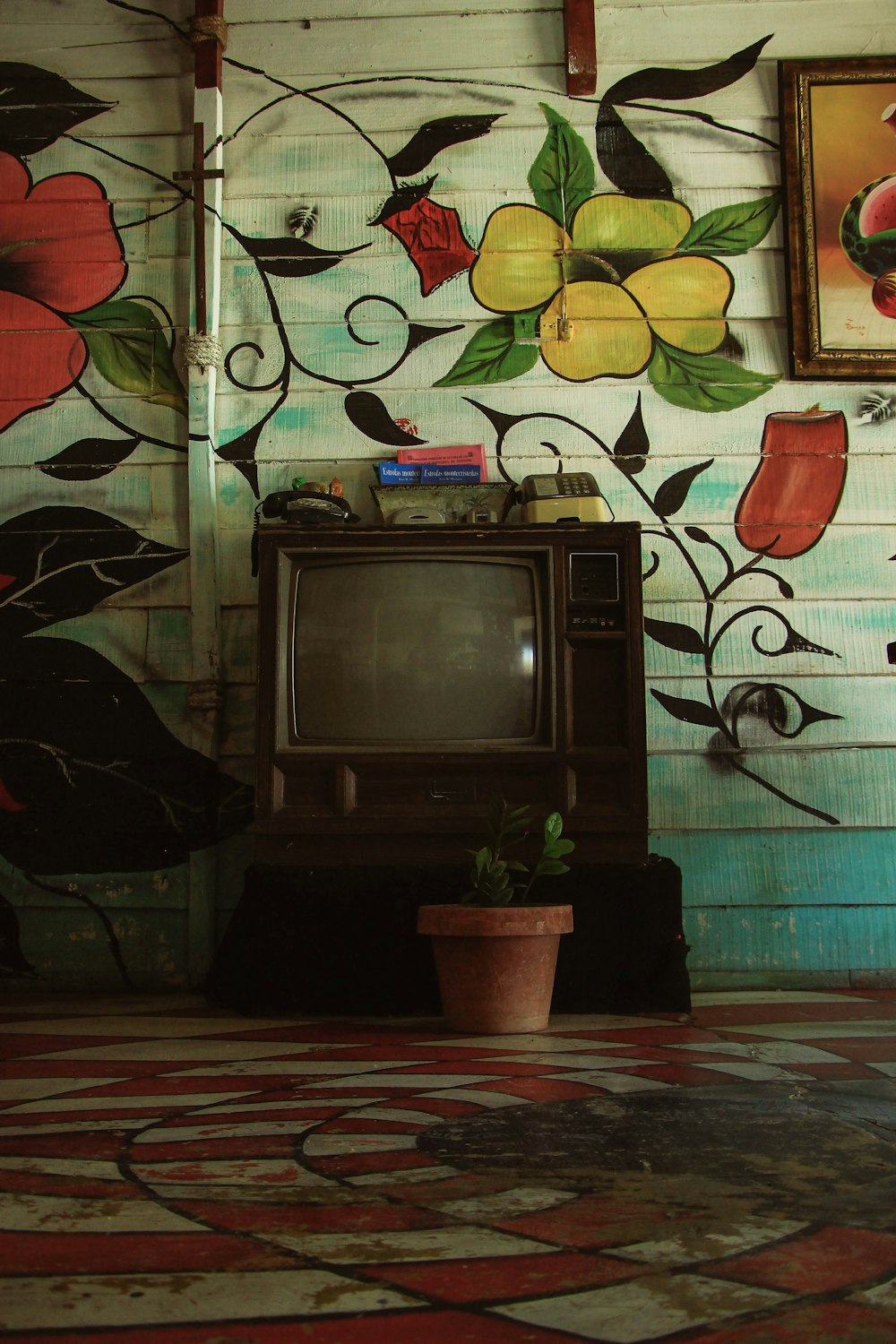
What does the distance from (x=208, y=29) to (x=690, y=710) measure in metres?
1.99

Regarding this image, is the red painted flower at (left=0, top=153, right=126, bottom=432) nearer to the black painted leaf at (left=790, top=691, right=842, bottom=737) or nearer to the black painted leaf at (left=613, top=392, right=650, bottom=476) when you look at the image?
the black painted leaf at (left=613, top=392, right=650, bottom=476)

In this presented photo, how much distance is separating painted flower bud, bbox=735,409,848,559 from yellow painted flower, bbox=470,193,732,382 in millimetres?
306

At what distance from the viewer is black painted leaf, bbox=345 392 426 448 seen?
2.59 metres

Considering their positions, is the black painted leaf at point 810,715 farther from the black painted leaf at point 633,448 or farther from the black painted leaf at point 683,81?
the black painted leaf at point 683,81

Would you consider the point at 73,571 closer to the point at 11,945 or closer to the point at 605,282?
the point at 11,945

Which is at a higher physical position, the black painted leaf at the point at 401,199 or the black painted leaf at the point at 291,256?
the black painted leaf at the point at 401,199

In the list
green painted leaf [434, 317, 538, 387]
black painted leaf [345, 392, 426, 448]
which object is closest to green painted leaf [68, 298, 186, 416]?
black painted leaf [345, 392, 426, 448]

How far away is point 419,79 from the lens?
2.71m

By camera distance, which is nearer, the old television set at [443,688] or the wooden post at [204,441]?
the old television set at [443,688]

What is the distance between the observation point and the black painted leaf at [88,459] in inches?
103

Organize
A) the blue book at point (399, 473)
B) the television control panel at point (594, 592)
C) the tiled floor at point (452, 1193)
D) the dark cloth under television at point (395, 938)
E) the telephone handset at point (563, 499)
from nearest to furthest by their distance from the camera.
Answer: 1. the tiled floor at point (452, 1193)
2. the dark cloth under television at point (395, 938)
3. the television control panel at point (594, 592)
4. the telephone handset at point (563, 499)
5. the blue book at point (399, 473)

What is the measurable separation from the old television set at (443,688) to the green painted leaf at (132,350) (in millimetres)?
749

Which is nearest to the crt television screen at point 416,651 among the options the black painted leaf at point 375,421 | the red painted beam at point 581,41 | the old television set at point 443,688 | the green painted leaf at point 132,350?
the old television set at point 443,688

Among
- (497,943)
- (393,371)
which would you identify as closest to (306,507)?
(393,371)
